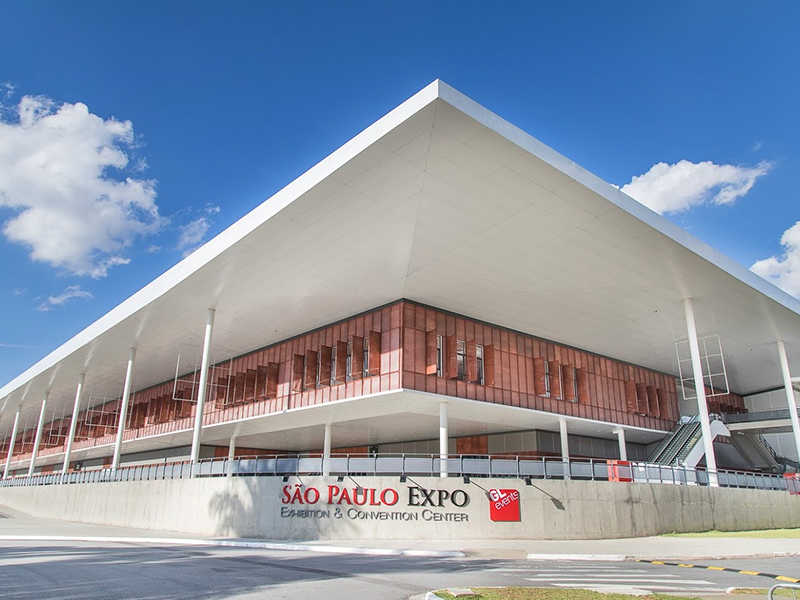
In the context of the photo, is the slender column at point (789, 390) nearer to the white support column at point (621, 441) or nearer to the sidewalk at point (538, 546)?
the white support column at point (621, 441)

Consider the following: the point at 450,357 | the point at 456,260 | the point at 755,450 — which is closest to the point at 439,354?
the point at 450,357

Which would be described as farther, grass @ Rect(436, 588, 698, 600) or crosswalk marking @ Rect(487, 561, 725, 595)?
crosswalk marking @ Rect(487, 561, 725, 595)

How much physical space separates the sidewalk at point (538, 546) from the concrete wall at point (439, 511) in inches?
21.8

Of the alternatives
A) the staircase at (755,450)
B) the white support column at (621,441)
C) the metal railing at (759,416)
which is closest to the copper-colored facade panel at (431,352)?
the white support column at (621,441)

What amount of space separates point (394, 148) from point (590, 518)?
14.2 metres

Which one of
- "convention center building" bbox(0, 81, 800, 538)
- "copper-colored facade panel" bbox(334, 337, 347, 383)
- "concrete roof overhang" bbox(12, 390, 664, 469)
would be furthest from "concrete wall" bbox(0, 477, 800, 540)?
"copper-colored facade panel" bbox(334, 337, 347, 383)

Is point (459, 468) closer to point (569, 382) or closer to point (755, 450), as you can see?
point (569, 382)

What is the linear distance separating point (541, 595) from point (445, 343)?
20.1 metres

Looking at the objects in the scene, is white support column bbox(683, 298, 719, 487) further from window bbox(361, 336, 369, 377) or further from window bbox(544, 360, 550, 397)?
window bbox(361, 336, 369, 377)

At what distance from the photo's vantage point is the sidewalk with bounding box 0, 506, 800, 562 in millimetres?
15117

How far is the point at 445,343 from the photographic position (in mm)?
28219

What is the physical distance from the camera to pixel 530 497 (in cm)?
2009

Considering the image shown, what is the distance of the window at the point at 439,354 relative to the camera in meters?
27.4

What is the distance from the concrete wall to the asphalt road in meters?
4.30
